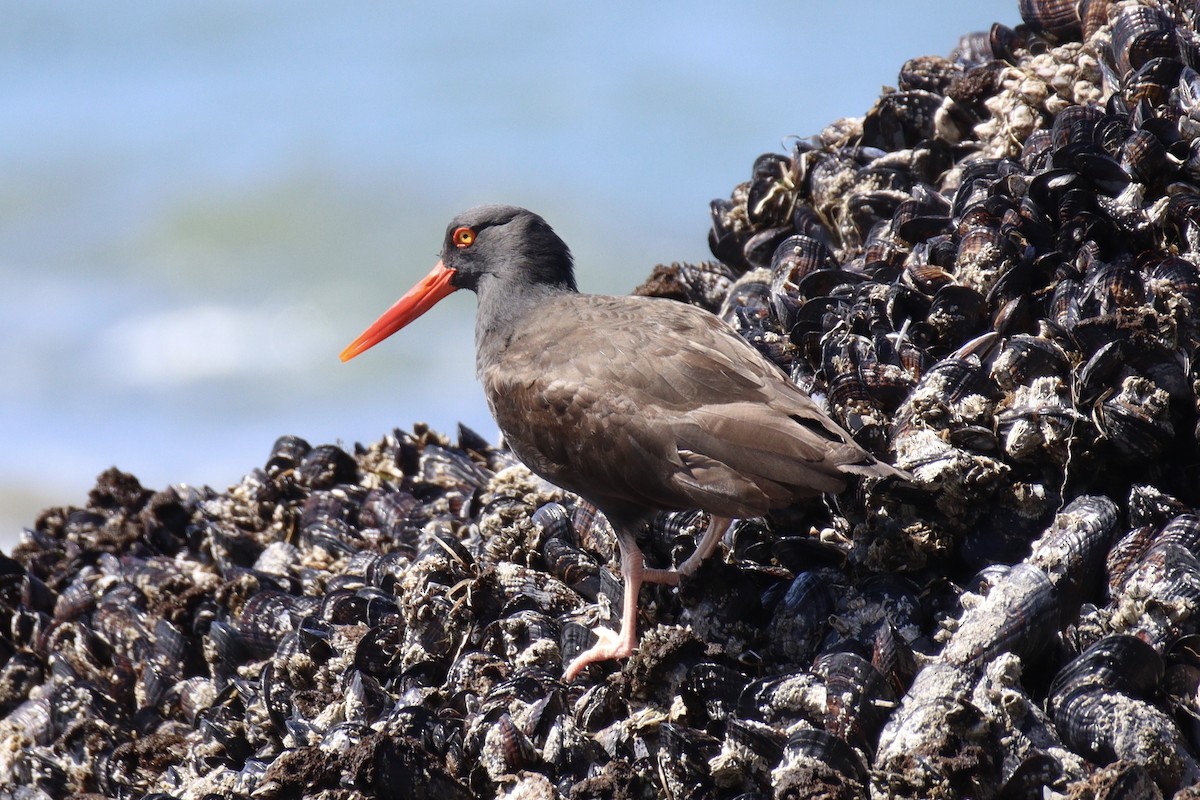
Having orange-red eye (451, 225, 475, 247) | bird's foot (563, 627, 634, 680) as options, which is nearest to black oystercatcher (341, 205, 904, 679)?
bird's foot (563, 627, 634, 680)

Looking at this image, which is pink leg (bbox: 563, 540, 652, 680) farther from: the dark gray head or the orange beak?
the orange beak

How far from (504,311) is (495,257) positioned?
1.07ft

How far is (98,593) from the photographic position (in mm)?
4949

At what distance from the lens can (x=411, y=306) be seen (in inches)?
194

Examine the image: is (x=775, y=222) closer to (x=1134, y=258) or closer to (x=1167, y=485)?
(x=1134, y=258)

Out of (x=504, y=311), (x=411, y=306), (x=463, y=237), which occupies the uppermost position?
(x=463, y=237)

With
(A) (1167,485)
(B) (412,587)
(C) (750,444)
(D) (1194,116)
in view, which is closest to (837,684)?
(C) (750,444)

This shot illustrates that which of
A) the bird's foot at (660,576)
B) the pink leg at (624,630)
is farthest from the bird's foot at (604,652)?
the bird's foot at (660,576)

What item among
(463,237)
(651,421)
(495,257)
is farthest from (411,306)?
(651,421)

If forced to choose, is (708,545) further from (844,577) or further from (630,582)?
(844,577)

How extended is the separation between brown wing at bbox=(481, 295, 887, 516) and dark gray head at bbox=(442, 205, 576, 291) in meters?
0.56

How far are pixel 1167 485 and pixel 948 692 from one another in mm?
1189

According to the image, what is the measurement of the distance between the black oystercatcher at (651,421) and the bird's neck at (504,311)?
0.8 inches

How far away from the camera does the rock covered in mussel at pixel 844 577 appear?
2.84m
